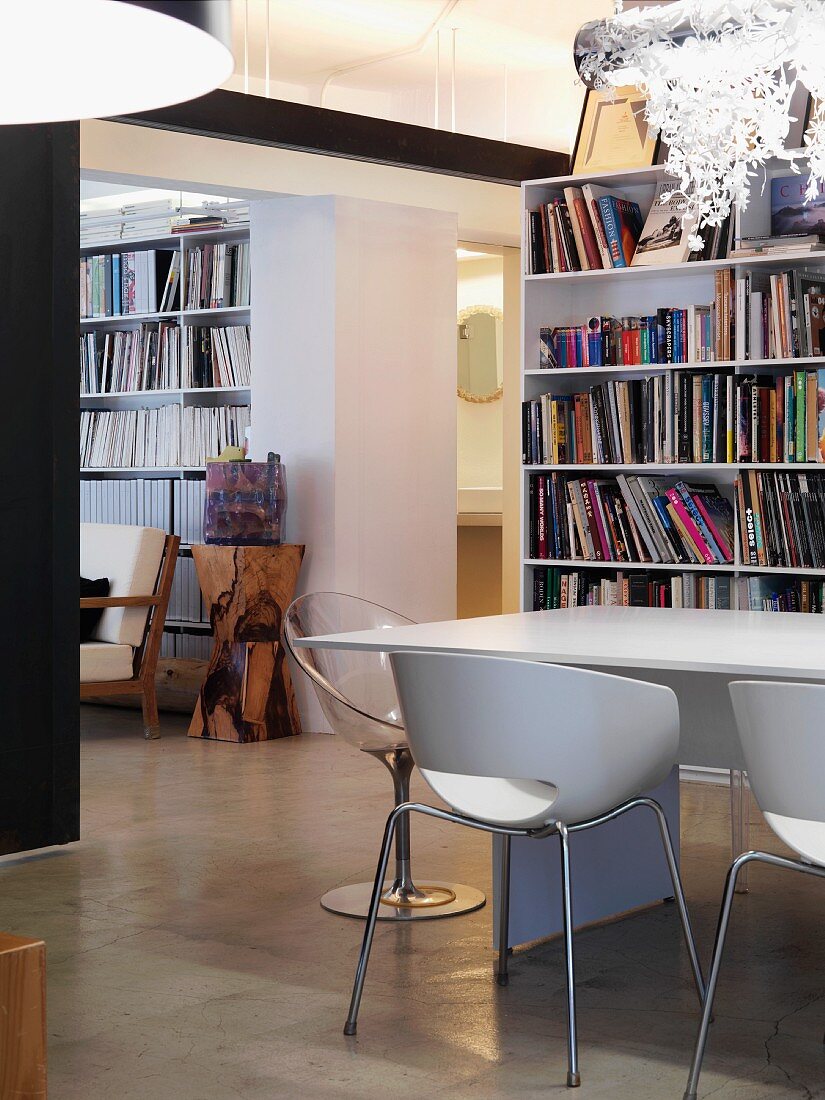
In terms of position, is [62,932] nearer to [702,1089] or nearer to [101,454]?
[702,1089]

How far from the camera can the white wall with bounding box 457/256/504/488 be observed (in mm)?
10031

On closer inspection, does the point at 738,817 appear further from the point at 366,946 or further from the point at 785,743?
the point at 785,743

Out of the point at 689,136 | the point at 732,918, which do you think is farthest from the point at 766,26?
the point at 732,918

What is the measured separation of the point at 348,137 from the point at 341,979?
13.0ft

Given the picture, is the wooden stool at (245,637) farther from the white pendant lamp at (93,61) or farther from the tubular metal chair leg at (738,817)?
the white pendant lamp at (93,61)

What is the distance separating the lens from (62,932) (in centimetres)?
383

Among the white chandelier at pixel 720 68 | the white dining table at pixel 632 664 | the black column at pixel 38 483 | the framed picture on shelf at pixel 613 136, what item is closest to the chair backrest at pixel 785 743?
the white dining table at pixel 632 664

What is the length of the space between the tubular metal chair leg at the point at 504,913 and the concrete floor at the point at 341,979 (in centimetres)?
7

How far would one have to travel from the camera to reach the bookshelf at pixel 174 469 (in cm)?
800

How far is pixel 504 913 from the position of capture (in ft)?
11.5

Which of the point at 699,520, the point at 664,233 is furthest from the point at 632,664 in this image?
the point at 664,233

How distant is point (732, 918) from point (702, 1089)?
50.8 inches

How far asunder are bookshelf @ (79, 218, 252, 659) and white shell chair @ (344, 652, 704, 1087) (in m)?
4.97

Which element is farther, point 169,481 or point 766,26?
point 169,481
